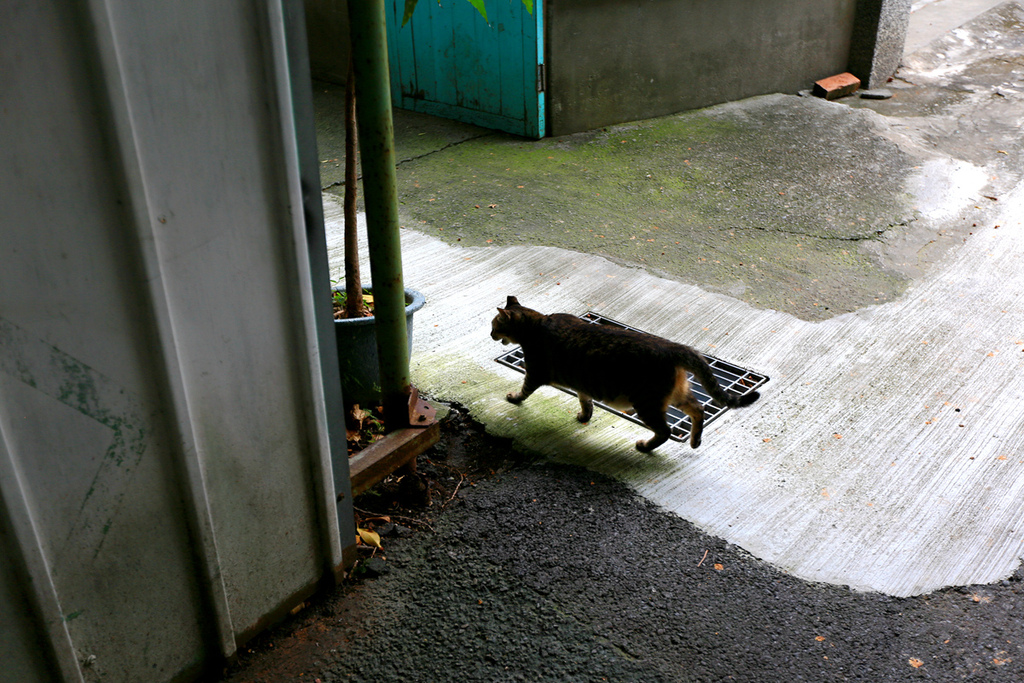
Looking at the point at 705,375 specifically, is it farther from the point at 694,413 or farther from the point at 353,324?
the point at 353,324

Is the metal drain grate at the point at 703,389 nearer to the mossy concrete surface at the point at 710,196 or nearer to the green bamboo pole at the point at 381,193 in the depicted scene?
the mossy concrete surface at the point at 710,196

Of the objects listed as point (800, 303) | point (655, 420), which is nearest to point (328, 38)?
point (800, 303)

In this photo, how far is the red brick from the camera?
28.8ft

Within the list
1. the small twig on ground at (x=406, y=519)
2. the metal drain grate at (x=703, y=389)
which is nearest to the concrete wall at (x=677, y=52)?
the metal drain grate at (x=703, y=389)

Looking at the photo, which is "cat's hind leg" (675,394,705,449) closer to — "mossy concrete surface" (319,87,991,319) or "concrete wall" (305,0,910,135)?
"mossy concrete surface" (319,87,991,319)

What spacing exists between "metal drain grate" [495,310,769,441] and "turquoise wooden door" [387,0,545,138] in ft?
11.8

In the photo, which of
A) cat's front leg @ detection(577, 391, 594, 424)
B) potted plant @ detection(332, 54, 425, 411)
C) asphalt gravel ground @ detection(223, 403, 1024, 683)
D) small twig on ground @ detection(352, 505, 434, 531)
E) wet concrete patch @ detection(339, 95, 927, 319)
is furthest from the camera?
wet concrete patch @ detection(339, 95, 927, 319)

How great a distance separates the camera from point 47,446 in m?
1.96

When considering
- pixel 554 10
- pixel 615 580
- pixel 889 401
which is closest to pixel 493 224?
pixel 554 10

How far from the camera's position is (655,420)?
139 inches

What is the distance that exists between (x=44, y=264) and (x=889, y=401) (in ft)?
12.1

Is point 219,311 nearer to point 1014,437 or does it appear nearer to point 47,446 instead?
point 47,446

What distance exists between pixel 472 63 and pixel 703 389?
4.98 m

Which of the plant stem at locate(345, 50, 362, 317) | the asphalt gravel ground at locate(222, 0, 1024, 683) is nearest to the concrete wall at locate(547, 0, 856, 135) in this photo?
the plant stem at locate(345, 50, 362, 317)
